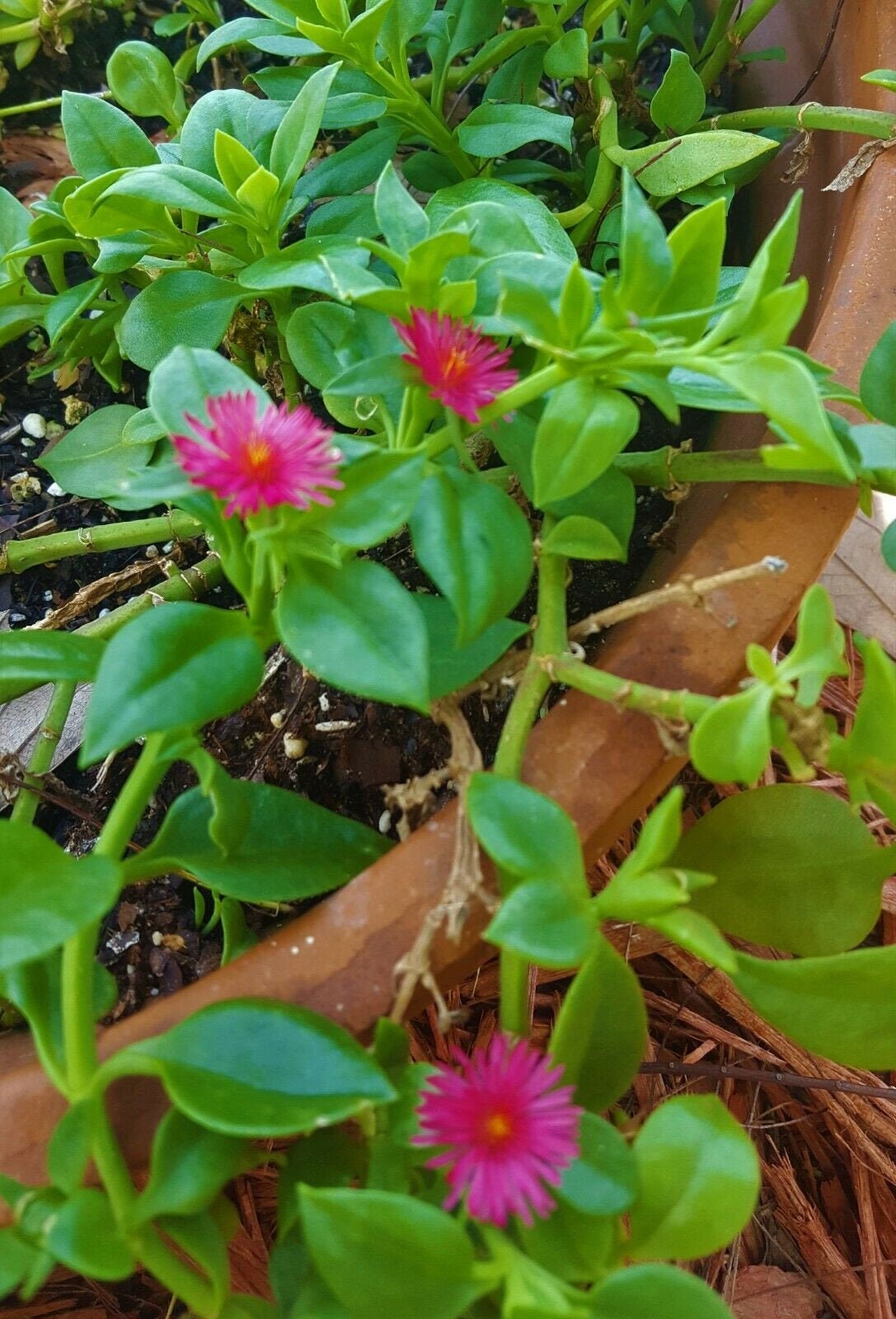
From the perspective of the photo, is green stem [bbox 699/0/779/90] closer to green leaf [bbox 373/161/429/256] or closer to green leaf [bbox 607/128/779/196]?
green leaf [bbox 607/128/779/196]

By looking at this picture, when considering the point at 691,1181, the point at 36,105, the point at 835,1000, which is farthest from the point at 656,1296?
the point at 36,105

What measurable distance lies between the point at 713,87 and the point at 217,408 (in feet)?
2.28

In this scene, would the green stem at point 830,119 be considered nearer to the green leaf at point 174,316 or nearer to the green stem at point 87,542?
the green leaf at point 174,316

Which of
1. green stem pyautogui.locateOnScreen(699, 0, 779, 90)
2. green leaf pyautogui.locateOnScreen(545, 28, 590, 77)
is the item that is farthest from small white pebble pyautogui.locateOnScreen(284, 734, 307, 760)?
green stem pyautogui.locateOnScreen(699, 0, 779, 90)

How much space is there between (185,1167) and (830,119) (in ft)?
2.32

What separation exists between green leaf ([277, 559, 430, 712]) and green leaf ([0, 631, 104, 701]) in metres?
0.12

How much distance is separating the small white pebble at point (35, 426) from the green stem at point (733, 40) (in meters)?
0.61

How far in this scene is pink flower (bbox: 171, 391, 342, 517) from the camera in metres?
0.39

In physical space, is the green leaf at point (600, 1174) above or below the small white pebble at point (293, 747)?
above

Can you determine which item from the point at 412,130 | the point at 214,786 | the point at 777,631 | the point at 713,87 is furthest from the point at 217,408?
the point at 713,87

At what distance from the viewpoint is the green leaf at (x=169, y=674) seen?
39cm

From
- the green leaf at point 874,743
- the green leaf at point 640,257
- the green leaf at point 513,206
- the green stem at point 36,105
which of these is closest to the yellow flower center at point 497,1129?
the green leaf at point 874,743

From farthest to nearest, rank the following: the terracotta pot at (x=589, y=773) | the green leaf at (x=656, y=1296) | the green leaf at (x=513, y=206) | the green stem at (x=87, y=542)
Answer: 1. the green stem at (x=87, y=542)
2. the green leaf at (x=513, y=206)
3. the terracotta pot at (x=589, y=773)
4. the green leaf at (x=656, y=1296)

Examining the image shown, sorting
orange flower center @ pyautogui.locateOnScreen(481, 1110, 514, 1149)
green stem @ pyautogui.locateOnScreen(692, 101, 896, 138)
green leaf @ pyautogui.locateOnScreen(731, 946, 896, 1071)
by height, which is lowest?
green leaf @ pyautogui.locateOnScreen(731, 946, 896, 1071)
